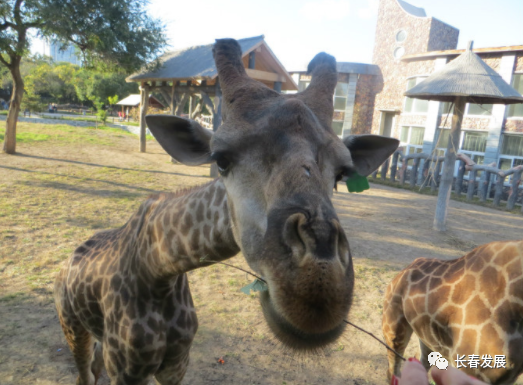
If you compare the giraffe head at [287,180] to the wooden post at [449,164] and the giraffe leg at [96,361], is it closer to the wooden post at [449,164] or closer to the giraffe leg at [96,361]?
the giraffe leg at [96,361]

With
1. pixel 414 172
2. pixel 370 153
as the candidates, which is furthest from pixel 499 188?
pixel 370 153

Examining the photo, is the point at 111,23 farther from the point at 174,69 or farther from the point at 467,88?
the point at 467,88

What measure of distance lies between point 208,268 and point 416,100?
62.7ft

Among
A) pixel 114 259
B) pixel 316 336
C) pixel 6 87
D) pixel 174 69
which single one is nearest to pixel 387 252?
pixel 114 259

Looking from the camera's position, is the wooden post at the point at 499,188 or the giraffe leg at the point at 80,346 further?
the wooden post at the point at 499,188

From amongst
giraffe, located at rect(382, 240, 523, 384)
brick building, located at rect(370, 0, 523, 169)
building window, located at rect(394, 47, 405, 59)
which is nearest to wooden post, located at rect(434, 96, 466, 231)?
→ giraffe, located at rect(382, 240, 523, 384)

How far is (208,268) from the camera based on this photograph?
20.9 feet

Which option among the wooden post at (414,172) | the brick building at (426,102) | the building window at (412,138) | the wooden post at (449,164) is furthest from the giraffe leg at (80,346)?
the building window at (412,138)

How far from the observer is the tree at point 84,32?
45.9ft

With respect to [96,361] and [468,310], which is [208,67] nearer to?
[96,361]

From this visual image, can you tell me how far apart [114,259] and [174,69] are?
16598 millimetres

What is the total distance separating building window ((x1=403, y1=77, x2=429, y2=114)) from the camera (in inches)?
823

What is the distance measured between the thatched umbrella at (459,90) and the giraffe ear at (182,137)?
802cm

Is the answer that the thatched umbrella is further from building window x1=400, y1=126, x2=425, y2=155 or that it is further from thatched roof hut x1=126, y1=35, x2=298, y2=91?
building window x1=400, y1=126, x2=425, y2=155
